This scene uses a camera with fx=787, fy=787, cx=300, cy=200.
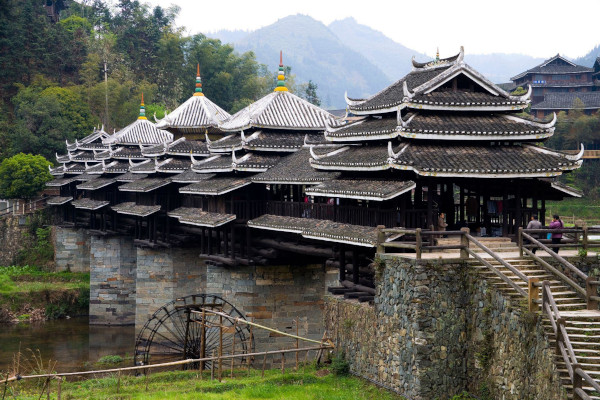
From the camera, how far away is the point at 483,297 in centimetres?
1970

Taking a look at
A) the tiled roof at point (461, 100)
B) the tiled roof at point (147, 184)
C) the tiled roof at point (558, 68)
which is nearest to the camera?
the tiled roof at point (461, 100)

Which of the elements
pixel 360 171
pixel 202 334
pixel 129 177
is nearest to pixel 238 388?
pixel 202 334

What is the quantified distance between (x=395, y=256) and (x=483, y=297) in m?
2.66

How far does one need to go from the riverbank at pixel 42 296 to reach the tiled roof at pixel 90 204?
5.20 meters

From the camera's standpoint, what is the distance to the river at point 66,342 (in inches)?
1566

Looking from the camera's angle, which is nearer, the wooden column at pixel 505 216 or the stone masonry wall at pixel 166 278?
the wooden column at pixel 505 216

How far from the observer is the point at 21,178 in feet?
203

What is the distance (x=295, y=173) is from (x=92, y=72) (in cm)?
6062

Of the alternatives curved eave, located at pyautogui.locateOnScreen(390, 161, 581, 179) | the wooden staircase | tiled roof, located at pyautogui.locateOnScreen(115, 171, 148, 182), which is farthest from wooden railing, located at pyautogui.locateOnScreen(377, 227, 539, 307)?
tiled roof, located at pyautogui.locateOnScreen(115, 171, 148, 182)

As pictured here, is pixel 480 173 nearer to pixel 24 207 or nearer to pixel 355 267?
pixel 355 267

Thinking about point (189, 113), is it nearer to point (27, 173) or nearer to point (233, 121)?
point (233, 121)

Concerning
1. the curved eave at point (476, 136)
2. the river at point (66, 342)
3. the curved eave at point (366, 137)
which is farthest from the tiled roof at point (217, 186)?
the curved eave at point (476, 136)

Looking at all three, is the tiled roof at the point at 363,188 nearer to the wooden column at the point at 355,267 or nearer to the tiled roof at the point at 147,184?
the wooden column at the point at 355,267

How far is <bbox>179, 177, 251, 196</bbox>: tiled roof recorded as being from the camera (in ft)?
108
